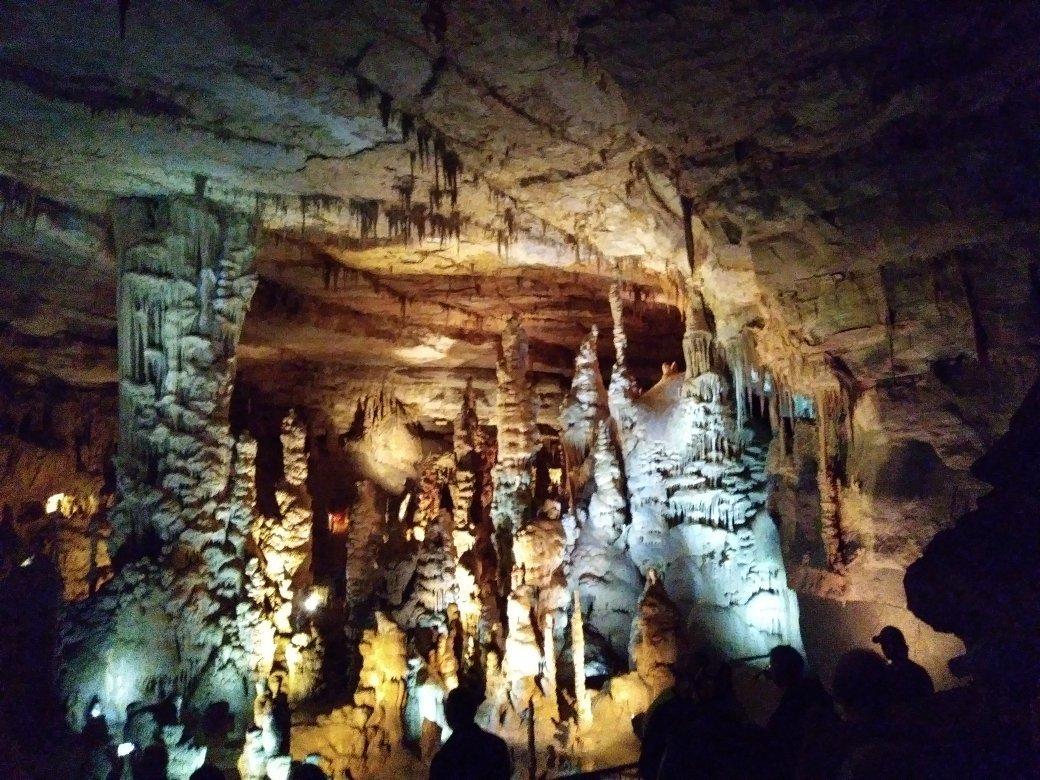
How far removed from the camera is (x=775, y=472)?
1060cm

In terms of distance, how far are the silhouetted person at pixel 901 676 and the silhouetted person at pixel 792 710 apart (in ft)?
0.98

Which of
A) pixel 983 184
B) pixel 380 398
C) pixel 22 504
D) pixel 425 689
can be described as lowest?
pixel 425 689

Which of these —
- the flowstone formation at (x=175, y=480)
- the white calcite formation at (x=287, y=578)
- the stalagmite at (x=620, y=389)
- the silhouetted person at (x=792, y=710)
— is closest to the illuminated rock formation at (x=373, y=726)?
the white calcite formation at (x=287, y=578)

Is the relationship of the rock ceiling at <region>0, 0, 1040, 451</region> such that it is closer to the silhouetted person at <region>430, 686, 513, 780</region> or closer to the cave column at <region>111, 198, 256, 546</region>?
the cave column at <region>111, 198, 256, 546</region>

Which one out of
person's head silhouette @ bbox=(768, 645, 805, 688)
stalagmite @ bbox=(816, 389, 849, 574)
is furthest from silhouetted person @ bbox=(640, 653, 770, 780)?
stalagmite @ bbox=(816, 389, 849, 574)

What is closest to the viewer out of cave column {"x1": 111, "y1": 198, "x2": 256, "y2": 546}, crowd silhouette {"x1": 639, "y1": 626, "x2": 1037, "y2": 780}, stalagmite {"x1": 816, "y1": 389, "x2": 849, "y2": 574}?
crowd silhouette {"x1": 639, "y1": 626, "x2": 1037, "y2": 780}

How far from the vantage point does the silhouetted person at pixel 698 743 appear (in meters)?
Answer: 3.01

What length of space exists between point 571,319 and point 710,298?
400 centimetres

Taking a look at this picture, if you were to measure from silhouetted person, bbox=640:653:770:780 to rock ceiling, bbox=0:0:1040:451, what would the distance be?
5334 mm

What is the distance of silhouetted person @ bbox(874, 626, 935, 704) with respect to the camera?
11.4ft

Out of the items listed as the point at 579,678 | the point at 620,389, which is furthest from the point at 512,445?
the point at 579,678

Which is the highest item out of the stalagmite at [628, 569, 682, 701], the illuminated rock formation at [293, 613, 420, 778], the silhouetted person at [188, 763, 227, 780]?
the silhouetted person at [188, 763, 227, 780]

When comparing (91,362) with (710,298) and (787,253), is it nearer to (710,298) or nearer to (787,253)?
(710,298)

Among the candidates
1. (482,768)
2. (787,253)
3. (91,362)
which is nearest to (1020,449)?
(482,768)
